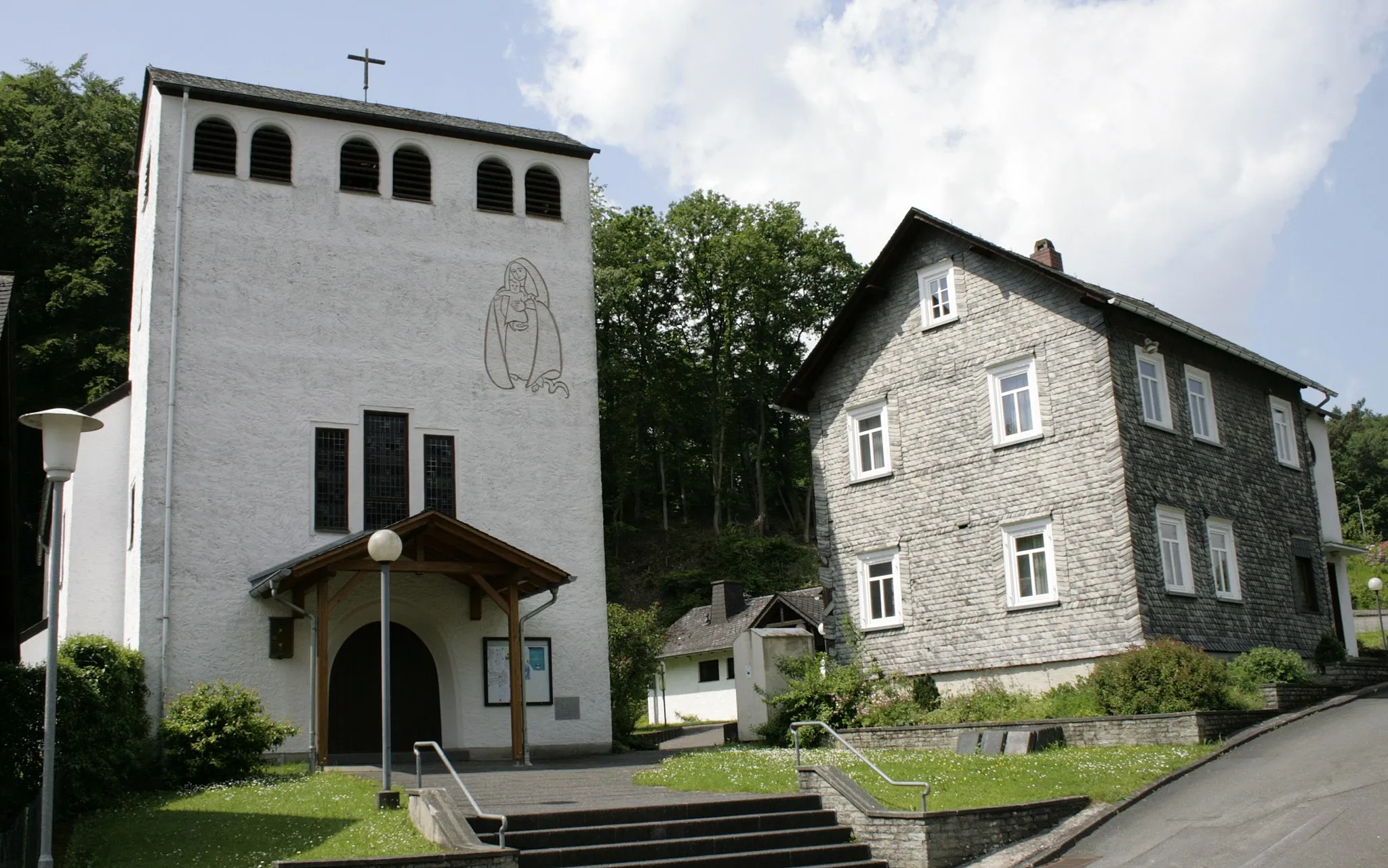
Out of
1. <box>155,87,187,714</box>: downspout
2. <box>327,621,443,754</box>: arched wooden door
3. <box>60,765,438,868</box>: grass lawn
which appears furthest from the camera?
<box>327,621,443,754</box>: arched wooden door

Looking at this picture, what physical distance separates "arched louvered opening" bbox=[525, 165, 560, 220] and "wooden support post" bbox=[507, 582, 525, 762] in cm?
831

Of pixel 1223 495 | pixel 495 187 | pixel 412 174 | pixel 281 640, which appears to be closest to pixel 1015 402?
pixel 1223 495

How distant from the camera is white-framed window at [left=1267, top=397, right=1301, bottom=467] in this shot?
27984 mm

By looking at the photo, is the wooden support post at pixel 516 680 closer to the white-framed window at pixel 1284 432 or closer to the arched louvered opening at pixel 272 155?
the arched louvered opening at pixel 272 155

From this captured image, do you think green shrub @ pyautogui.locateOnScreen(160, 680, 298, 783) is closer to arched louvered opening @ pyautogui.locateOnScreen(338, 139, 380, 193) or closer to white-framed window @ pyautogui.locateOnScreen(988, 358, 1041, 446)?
arched louvered opening @ pyautogui.locateOnScreen(338, 139, 380, 193)

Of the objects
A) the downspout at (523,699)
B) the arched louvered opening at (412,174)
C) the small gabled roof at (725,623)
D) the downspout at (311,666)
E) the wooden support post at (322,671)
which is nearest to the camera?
the wooden support post at (322,671)

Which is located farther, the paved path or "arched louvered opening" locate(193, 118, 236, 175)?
"arched louvered opening" locate(193, 118, 236, 175)

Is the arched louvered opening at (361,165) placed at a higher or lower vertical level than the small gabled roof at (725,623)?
higher

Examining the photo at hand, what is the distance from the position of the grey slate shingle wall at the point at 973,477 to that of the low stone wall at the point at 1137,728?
3.28 m

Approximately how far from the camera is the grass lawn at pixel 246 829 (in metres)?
12.1

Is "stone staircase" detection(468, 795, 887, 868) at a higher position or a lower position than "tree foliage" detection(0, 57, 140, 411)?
lower

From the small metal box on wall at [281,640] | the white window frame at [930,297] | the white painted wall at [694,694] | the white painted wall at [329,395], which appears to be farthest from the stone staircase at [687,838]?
the white painted wall at [694,694]

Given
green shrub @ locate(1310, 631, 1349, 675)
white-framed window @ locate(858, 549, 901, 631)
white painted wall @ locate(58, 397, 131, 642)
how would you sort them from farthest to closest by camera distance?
white-framed window @ locate(858, 549, 901, 631) → green shrub @ locate(1310, 631, 1349, 675) → white painted wall @ locate(58, 397, 131, 642)

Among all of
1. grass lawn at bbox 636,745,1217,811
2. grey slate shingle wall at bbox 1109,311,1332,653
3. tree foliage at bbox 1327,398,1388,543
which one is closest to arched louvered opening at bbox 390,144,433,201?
grass lawn at bbox 636,745,1217,811
